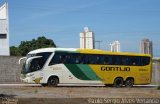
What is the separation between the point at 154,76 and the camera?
48.6 metres

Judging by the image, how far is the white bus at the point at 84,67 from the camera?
3127 centimetres

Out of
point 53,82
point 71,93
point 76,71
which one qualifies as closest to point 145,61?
point 76,71

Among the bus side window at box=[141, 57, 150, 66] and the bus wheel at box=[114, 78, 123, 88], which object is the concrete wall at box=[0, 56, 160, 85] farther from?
the bus side window at box=[141, 57, 150, 66]

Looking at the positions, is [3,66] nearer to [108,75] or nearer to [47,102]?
[108,75]

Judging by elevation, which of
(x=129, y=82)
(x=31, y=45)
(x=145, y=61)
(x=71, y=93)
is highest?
(x=31, y=45)

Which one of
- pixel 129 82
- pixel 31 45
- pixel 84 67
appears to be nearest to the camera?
pixel 84 67

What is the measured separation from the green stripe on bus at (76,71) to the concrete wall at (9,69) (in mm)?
12226

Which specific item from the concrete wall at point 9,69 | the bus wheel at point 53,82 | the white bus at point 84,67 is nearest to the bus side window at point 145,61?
the white bus at point 84,67

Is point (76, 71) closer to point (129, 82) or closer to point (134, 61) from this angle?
point (129, 82)

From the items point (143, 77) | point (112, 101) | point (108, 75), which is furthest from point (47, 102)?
point (143, 77)

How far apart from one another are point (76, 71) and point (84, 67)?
29.1 inches

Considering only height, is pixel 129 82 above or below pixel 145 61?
below

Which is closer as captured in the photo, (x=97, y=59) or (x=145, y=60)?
(x=97, y=59)

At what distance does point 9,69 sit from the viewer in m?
43.2
